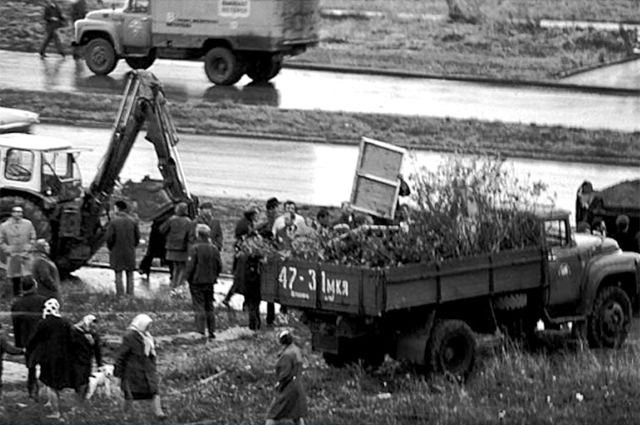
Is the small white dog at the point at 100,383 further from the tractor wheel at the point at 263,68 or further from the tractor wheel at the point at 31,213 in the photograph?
the tractor wheel at the point at 263,68

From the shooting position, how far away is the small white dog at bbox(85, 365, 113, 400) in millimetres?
19016

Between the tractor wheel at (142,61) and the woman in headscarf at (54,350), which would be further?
the tractor wheel at (142,61)

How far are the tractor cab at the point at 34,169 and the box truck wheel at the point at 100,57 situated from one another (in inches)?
624

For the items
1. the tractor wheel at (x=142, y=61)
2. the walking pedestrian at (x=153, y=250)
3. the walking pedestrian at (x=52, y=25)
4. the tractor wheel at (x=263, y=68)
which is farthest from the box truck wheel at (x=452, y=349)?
the walking pedestrian at (x=52, y=25)

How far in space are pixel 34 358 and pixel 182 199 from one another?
8992 millimetres

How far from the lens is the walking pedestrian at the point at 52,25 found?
44.1 m

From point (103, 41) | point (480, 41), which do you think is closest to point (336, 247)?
point (103, 41)

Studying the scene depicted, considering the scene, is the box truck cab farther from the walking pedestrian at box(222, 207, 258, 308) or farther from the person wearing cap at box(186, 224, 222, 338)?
the person wearing cap at box(186, 224, 222, 338)

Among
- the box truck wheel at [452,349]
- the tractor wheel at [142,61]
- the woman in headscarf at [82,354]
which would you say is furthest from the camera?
the tractor wheel at [142,61]

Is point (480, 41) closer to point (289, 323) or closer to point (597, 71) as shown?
point (597, 71)

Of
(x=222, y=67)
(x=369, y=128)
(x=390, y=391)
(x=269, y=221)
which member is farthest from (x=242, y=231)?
(x=222, y=67)

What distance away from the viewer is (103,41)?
42250 mm

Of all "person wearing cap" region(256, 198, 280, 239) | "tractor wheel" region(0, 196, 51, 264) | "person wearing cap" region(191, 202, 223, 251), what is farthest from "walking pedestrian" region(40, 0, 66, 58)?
"person wearing cap" region(256, 198, 280, 239)

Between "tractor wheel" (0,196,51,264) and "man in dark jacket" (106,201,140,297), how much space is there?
1191mm
